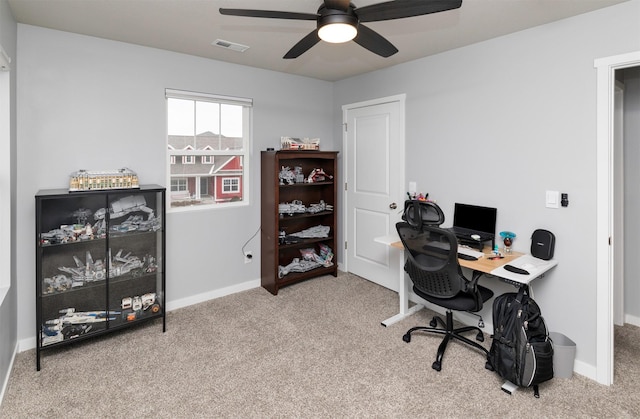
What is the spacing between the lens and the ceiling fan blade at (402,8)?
1.62 m

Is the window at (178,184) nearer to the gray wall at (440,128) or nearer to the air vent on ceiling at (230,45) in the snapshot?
the gray wall at (440,128)

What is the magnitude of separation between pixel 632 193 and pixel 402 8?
2791 mm

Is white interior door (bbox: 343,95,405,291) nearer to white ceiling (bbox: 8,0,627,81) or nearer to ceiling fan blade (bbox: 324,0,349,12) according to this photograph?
white ceiling (bbox: 8,0,627,81)

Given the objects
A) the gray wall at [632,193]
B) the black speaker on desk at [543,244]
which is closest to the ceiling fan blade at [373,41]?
the black speaker on desk at [543,244]

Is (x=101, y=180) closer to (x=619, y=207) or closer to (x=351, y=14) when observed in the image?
(x=351, y=14)

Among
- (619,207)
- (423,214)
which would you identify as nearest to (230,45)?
(423,214)

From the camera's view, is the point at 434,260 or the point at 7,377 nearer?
the point at 7,377

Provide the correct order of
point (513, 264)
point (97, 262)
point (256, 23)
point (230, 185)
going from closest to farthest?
1. point (513, 264)
2. point (256, 23)
3. point (97, 262)
4. point (230, 185)

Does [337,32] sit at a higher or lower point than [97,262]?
higher

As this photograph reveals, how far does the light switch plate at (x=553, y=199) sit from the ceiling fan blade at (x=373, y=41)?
157 cm

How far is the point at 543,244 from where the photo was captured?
2.57 m

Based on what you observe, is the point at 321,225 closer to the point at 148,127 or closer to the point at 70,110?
the point at 148,127

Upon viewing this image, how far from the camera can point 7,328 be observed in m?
2.38

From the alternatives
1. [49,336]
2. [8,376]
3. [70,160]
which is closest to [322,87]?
[70,160]
